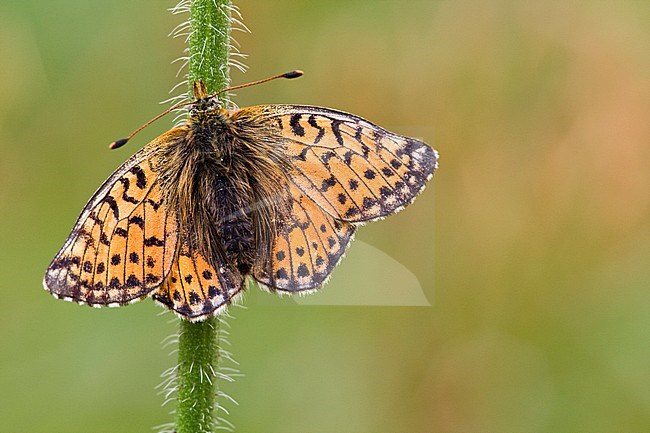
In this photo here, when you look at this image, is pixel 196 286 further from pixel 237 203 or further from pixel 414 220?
pixel 414 220

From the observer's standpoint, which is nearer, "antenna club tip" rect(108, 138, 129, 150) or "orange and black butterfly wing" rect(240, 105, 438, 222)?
"antenna club tip" rect(108, 138, 129, 150)

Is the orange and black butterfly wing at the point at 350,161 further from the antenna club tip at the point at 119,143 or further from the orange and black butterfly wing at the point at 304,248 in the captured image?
the antenna club tip at the point at 119,143

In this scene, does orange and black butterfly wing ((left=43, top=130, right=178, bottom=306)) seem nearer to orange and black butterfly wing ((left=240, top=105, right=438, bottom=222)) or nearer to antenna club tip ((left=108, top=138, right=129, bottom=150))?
antenna club tip ((left=108, top=138, right=129, bottom=150))

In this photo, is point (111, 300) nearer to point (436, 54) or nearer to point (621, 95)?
point (436, 54)

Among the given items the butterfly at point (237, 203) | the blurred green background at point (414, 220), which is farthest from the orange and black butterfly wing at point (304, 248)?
the blurred green background at point (414, 220)

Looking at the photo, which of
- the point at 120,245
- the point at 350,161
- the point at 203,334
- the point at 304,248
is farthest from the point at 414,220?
the point at 203,334

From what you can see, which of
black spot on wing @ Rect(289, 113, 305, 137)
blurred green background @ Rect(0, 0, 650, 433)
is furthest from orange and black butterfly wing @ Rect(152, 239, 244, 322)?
blurred green background @ Rect(0, 0, 650, 433)
